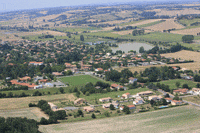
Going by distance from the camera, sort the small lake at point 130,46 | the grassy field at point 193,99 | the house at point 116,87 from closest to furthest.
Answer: the grassy field at point 193,99 < the house at point 116,87 < the small lake at point 130,46

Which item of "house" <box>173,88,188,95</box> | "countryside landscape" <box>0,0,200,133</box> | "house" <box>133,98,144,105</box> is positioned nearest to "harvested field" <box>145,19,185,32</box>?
"countryside landscape" <box>0,0,200,133</box>

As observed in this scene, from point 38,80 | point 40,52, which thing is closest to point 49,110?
point 38,80

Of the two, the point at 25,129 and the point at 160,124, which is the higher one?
the point at 25,129

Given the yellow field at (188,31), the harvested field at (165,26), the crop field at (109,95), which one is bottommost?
the crop field at (109,95)

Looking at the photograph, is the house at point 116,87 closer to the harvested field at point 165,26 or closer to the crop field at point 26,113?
the crop field at point 26,113

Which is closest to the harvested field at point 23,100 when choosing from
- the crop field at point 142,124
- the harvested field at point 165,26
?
the crop field at point 142,124

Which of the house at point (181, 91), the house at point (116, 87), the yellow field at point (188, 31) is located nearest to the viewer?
the house at point (181, 91)

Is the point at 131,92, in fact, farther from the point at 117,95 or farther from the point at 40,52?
the point at 40,52
